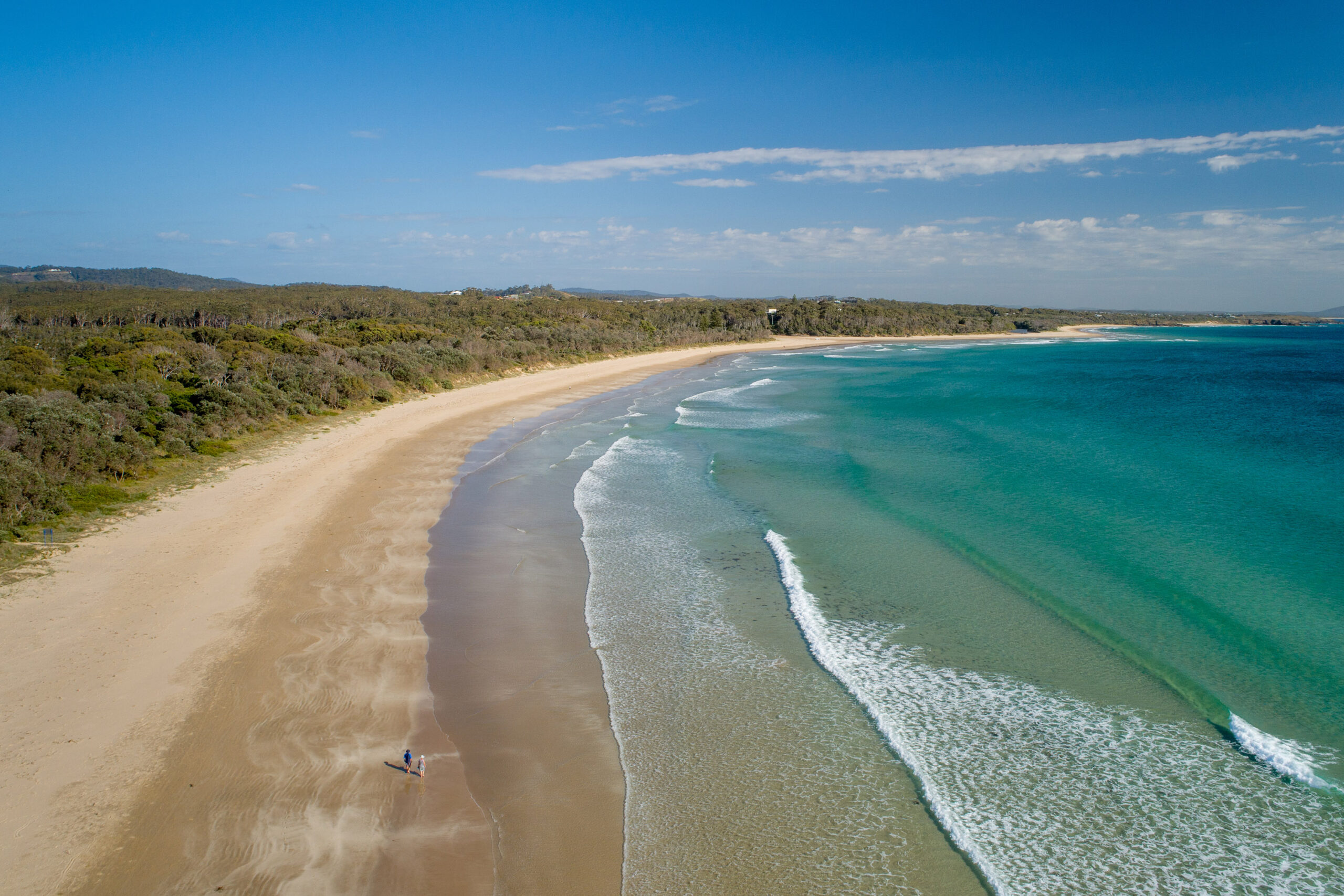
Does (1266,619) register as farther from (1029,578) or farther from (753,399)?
(753,399)

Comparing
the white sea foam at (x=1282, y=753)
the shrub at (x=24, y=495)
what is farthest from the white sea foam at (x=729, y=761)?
the shrub at (x=24, y=495)

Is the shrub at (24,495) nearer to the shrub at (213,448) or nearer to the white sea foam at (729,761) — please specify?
the shrub at (213,448)

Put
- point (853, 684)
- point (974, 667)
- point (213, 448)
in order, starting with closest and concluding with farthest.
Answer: point (853, 684) → point (974, 667) → point (213, 448)

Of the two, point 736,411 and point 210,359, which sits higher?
point 210,359

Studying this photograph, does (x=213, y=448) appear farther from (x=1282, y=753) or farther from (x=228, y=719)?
(x=1282, y=753)

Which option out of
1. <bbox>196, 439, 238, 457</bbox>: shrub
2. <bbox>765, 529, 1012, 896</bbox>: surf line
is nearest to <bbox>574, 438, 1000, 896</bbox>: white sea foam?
<bbox>765, 529, 1012, 896</bbox>: surf line

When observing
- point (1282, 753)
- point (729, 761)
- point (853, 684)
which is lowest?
point (729, 761)

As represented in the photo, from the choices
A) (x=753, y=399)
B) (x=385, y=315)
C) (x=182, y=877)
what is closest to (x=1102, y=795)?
(x=182, y=877)

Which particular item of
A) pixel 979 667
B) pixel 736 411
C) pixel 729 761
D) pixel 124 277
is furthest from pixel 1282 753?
pixel 124 277
